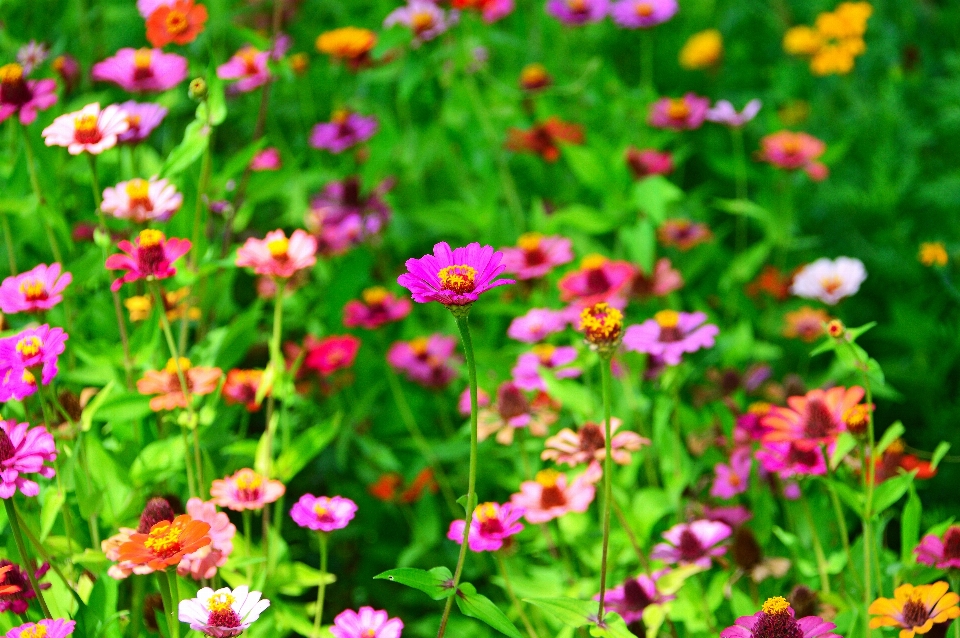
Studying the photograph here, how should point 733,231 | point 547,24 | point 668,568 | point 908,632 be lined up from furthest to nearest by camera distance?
point 547,24 → point 733,231 → point 668,568 → point 908,632

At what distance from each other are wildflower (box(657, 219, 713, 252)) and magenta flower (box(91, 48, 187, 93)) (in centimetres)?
93

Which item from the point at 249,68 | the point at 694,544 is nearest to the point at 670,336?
the point at 694,544

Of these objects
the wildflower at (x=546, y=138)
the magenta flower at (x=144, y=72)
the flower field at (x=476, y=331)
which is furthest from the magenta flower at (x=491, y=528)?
the wildflower at (x=546, y=138)

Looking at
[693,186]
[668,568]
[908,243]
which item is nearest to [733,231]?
[693,186]

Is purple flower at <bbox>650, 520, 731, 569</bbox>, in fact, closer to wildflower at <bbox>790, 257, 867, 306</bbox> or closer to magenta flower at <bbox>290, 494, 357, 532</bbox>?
magenta flower at <bbox>290, 494, 357, 532</bbox>

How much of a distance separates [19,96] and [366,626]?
2.76ft

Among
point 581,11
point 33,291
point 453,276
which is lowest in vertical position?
point 581,11

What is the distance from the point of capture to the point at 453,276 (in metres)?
0.87

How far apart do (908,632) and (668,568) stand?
0.44 m

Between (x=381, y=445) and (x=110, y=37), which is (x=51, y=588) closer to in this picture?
(x=381, y=445)

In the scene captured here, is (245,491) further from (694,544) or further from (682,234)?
(682,234)

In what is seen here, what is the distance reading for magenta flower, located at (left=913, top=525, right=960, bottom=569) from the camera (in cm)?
108

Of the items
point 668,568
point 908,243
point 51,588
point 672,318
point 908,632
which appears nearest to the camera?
point 908,632

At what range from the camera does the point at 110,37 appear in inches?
99.8
